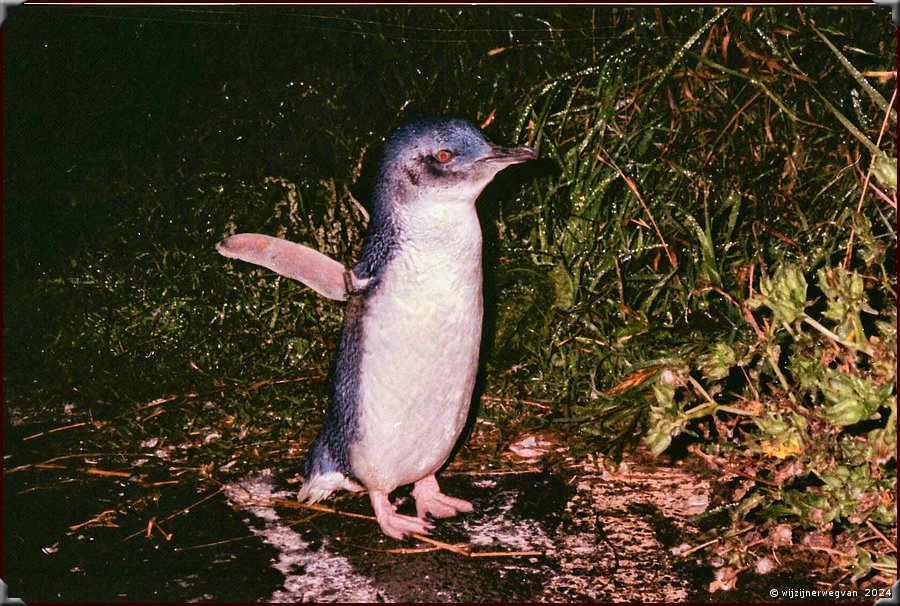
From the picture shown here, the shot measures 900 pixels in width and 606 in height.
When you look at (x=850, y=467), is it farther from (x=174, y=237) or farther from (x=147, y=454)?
(x=174, y=237)

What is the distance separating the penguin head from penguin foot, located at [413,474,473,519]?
667 mm

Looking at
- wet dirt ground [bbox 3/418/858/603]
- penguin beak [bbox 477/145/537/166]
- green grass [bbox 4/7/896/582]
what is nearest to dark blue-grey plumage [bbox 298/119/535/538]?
penguin beak [bbox 477/145/537/166]

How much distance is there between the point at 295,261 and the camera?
6.15 ft

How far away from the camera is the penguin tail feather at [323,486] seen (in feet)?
6.45

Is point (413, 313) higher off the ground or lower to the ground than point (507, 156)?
lower

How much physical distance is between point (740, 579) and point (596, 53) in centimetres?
152

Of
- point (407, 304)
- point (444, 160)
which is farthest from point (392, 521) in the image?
point (444, 160)

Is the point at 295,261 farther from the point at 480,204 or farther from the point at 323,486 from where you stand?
the point at 480,204

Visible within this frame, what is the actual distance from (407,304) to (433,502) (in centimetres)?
51

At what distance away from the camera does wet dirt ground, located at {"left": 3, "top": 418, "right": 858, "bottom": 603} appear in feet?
5.63

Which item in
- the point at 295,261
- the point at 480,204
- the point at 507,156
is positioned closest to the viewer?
the point at 507,156

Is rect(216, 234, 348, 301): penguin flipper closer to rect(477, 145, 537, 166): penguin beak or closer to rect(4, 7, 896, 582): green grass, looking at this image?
rect(477, 145, 537, 166): penguin beak

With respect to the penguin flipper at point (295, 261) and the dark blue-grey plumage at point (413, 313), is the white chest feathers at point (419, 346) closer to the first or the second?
the dark blue-grey plumage at point (413, 313)

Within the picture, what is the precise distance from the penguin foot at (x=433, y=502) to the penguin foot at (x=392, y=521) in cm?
5
